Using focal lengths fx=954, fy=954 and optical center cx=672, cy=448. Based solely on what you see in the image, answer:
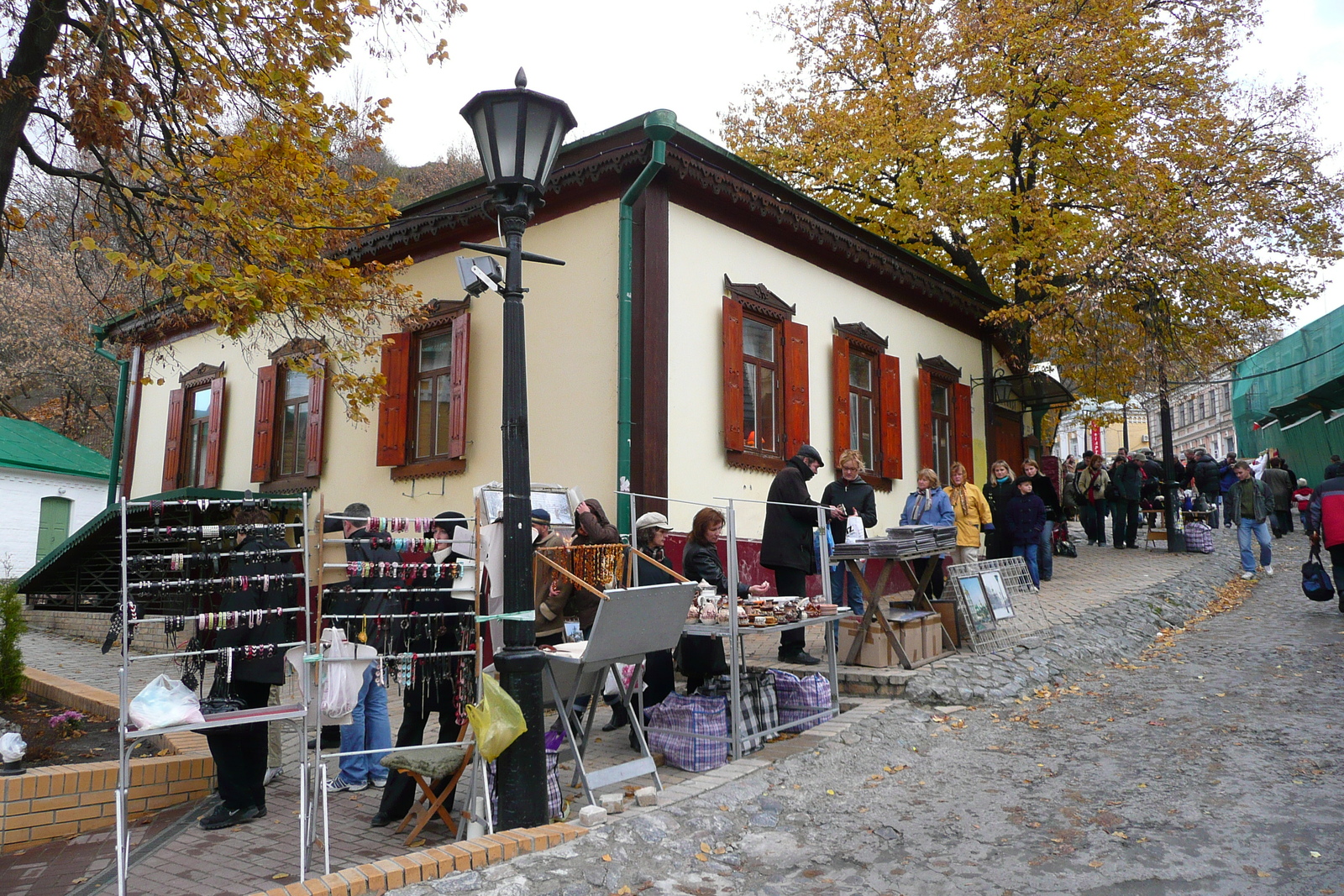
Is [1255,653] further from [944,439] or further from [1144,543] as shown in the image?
[1144,543]

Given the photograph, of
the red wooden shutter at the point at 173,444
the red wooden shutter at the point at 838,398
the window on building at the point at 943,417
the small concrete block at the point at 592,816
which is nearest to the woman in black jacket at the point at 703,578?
the small concrete block at the point at 592,816

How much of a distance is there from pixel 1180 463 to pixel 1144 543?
480 centimetres

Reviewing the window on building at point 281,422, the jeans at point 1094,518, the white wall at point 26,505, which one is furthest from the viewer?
the white wall at point 26,505

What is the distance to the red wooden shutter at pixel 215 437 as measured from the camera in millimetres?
14680

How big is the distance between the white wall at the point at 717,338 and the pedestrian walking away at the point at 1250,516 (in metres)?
4.82

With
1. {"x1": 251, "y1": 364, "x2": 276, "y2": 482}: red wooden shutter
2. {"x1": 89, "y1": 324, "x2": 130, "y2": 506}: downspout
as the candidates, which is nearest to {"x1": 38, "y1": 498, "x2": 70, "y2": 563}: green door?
{"x1": 89, "y1": 324, "x2": 130, "y2": 506}: downspout

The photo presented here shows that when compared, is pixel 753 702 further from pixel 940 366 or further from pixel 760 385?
pixel 940 366

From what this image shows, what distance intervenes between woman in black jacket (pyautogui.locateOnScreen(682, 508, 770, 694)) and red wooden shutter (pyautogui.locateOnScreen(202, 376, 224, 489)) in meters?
10.4

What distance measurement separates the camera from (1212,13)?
56.9 ft

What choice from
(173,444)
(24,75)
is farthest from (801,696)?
(173,444)

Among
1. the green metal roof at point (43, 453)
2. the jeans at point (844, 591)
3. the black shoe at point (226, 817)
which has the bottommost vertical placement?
the black shoe at point (226, 817)

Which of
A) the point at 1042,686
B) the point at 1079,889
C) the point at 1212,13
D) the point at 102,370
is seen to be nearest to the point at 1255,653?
the point at 1042,686

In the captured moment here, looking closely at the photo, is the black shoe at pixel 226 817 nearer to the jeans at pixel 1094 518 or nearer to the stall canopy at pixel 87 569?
the stall canopy at pixel 87 569

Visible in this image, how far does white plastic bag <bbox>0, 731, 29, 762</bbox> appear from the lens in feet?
17.1
